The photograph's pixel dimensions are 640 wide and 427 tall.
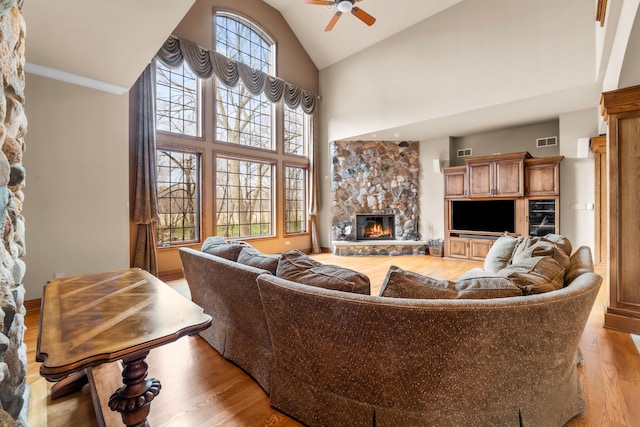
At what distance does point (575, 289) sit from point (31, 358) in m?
3.57

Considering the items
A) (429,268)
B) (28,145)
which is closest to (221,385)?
(28,145)

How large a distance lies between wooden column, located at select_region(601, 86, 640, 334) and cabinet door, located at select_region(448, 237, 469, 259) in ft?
11.1

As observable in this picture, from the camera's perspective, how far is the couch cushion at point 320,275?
57.8 inches

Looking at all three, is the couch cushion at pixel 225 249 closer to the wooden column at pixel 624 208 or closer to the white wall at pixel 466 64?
the wooden column at pixel 624 208

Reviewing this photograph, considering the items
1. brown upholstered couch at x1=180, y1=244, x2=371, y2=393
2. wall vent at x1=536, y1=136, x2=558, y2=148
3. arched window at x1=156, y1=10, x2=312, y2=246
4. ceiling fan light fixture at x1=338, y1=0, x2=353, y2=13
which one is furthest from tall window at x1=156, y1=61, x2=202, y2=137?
wall vent at x1=536, y1=136, x2=558, y2=148

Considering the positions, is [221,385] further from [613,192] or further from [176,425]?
[613,192]

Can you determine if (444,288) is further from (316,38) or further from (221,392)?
(316,38)

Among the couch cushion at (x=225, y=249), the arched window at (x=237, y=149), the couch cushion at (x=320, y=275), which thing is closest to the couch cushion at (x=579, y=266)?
the couch cushion at (x=320, y=275)

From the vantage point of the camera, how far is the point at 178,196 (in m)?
5.05

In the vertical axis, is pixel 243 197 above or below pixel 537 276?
above

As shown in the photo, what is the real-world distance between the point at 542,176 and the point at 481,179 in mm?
976

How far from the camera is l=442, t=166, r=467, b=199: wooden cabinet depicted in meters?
6.11

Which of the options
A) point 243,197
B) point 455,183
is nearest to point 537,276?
point 455,183

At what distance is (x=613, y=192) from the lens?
267 centimetres
